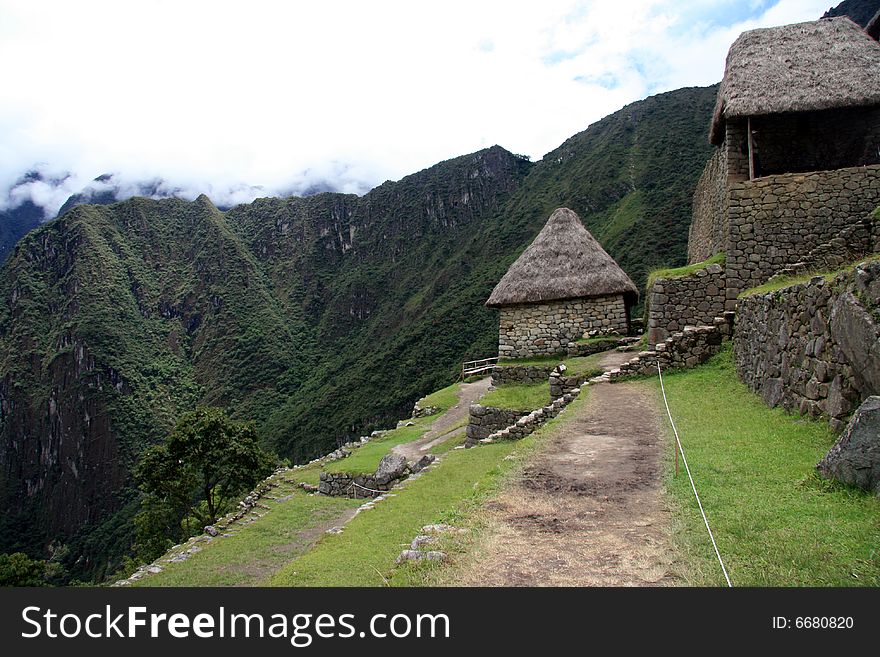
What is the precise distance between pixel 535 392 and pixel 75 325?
146m

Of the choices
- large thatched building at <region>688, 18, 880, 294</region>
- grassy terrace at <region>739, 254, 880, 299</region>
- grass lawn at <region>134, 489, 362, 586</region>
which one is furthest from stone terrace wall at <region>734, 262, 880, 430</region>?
grass lawn at <region>134, 489, 362, 586</region>

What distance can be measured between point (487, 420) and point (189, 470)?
1505cm

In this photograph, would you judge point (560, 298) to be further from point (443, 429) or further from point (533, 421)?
point (533, 421)

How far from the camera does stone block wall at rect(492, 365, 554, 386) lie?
14.3 metres

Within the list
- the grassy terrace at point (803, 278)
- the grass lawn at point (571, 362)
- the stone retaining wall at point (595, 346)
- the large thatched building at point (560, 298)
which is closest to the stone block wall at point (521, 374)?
the grass lawn at point (571, 362)

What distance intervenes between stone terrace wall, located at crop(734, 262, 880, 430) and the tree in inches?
766

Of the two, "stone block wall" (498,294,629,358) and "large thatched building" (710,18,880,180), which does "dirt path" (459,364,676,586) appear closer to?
"stone block wall" (498,294,629,358)

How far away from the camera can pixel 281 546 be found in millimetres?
10914

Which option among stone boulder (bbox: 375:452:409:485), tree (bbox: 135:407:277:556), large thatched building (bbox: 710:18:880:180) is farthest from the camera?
tree (bbox: 135:407:277:556)

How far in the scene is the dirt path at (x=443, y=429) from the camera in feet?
46.5

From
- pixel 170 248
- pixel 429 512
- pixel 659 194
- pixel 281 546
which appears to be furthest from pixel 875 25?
pixel 170 248

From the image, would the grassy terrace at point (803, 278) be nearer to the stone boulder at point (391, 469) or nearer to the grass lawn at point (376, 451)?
the stone boulder at point (391, 469)

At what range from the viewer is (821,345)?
5.63 meters

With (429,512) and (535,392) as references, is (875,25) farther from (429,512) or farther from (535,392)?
(429,512)
